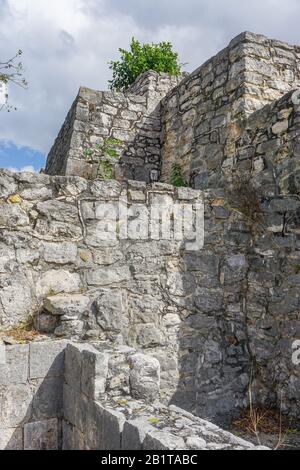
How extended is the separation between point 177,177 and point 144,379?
11.6 feet

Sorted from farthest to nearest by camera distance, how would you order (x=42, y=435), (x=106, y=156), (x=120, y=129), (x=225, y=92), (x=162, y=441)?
(x=120, y=129)
(x=106, y=156)
(x=225, y=92)
(x=42, y=435)
(x=162, y=441)

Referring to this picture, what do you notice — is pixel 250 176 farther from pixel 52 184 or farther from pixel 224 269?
pixel 52 184

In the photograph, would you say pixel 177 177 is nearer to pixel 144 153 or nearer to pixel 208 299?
pixel 144 153

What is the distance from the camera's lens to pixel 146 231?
14.1ft

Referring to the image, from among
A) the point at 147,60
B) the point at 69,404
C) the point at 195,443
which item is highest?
the point at 147,60

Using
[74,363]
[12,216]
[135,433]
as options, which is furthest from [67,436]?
[12,216]

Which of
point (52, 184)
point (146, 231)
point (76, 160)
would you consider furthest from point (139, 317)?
point (76, 160)

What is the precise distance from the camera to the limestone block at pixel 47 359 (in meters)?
3.30

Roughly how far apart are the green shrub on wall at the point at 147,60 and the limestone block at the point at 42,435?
7831mm

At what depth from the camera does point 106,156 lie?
625 cm

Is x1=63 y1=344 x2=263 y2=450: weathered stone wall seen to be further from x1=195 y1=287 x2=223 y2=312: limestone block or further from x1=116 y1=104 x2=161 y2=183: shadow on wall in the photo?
x1=116 y1=104 x2=161 y2=183: shadow on wall

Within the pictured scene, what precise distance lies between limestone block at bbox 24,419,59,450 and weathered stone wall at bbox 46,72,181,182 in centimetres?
360

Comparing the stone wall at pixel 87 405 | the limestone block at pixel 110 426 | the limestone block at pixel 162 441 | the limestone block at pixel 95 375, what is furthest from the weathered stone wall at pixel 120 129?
the limestone block at pixel 162 441

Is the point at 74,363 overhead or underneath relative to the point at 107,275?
underneath
